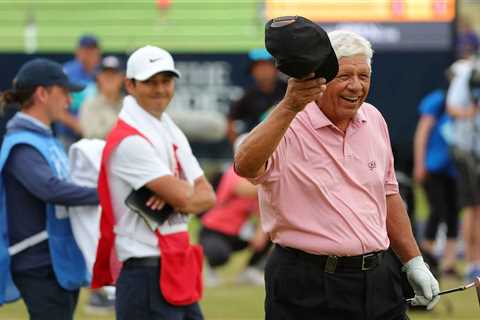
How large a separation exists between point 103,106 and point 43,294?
553cm

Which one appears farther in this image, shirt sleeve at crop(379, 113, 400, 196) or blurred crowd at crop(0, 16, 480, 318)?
blurred crowd at crop(0, 16, 480, 318)

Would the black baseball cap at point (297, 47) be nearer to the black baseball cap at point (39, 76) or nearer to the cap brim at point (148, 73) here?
the cap brim at point (148, 73)

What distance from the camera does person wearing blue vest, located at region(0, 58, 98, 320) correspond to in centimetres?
673

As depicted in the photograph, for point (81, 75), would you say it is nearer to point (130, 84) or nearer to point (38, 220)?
point (38, 220)

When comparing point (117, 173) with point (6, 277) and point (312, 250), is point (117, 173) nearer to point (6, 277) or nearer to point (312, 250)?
point (6, 277)

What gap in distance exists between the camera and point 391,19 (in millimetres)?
19312

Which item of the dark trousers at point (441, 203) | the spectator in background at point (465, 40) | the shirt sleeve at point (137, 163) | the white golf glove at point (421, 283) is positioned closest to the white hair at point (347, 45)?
the white golf glove at point (421, 283)

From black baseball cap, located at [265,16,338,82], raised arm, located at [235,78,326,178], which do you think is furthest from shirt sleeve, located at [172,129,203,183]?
black baseball cap, located at [265,16,338,82]

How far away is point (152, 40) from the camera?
21.3 m

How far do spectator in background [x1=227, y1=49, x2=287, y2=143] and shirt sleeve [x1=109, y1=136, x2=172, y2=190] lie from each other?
6.93 meters

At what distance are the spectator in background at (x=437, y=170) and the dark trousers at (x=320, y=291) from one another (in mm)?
7335

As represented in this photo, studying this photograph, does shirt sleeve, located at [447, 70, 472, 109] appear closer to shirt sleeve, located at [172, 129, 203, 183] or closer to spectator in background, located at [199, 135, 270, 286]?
spectator in background, located at [199, 135, 270, 286]

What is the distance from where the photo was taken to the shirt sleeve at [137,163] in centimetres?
627

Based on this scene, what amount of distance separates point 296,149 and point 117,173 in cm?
135
